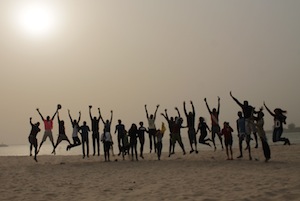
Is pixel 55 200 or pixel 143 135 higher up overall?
pixel 143 135

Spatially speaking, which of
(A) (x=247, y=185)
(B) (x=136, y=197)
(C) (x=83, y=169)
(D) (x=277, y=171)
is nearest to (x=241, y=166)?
(D) (x=277, y=171)

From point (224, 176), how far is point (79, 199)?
4804 millimetres

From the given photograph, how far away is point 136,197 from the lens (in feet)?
28.0

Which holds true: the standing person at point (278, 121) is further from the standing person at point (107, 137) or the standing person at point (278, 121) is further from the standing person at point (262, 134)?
the standing person at point (107, 137)

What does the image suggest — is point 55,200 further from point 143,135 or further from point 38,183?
point 143,135

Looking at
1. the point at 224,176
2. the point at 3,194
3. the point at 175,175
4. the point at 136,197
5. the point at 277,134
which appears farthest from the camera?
the point at 277,134

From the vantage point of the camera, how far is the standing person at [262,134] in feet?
45.3

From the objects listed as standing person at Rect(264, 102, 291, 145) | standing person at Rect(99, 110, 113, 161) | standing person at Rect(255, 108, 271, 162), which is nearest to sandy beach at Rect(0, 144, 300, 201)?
standing person at Rect(255, 108, 271, 162)

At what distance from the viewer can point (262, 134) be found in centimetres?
1393

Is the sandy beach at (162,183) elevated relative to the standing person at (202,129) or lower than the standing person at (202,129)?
lower

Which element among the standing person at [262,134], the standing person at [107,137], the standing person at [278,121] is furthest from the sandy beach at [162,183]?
the standing person at [278,121]

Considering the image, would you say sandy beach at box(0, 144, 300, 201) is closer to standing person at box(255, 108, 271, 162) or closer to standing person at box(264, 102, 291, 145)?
standing person at box(255, 108, 271, 162)

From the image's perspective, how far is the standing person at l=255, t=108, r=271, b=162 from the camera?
13.8 metres

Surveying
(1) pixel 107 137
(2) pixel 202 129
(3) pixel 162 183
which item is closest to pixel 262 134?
(2) pixel 202 129
